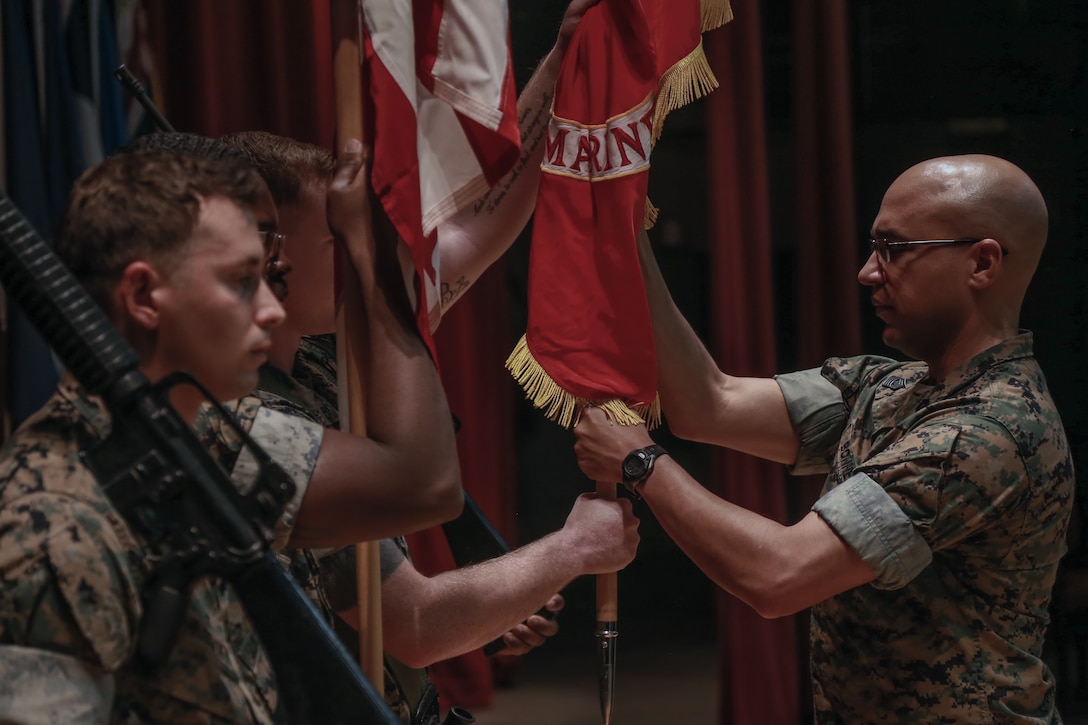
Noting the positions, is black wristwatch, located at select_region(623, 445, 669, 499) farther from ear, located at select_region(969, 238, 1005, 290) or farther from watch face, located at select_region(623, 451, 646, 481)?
ear, located at select_region(969, 238, 1005, 290)

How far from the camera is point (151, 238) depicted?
44.3 inches

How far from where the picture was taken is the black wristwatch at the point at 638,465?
6.41ft

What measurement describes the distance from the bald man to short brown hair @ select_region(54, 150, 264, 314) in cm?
100

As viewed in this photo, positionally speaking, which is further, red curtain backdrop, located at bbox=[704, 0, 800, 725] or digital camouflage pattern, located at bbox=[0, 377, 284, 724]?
red curtain backdrop, located at bbox=[704, 0, 800, 725]

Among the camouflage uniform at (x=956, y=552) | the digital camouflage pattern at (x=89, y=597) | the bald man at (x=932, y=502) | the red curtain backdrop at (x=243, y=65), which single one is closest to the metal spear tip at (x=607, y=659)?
the bald man at (x=932, y=502)

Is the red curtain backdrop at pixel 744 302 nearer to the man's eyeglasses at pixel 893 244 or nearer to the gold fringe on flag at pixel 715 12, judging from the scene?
the gold fringe on flag at pixel 715 12

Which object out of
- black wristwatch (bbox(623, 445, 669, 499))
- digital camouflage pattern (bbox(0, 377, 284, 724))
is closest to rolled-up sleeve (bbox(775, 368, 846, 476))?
black wristwatch (bbox(623, 445, 669, 499))

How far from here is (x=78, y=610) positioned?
1.01 meters

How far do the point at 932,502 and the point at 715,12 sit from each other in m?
0.95

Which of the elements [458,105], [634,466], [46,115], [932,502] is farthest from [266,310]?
[46,115]

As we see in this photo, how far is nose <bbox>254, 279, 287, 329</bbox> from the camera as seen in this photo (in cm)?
119

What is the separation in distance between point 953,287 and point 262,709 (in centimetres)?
127

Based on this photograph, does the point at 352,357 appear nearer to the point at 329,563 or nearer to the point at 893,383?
the point at 329,563

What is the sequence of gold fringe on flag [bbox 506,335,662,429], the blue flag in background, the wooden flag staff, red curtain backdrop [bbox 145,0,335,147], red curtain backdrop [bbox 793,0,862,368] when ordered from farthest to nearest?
red curtain backdrop [bbox 793,0,862,368] → red curtain backdrop [bbox 145,0,335,147] → the blue flag in background → gold fringe on flag [bbox 506,335,662,429] → the wooden flag staff
